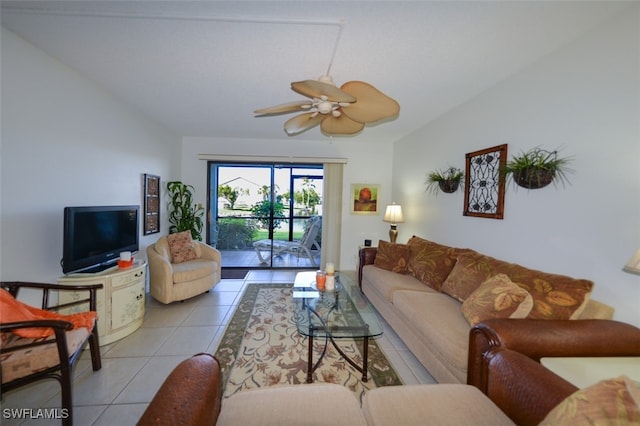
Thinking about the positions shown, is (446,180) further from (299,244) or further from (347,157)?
(299,244)

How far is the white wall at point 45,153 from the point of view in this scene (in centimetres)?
171

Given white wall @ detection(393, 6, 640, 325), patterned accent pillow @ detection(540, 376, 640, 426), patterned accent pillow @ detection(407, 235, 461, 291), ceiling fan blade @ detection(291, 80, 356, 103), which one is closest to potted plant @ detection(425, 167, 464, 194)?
white wall @ detection(393, 6, 640, 325)

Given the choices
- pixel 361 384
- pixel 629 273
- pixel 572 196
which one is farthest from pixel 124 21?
pixel 629 273

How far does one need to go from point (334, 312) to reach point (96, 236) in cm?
230

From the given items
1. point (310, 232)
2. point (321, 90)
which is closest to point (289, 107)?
point (321, 90)

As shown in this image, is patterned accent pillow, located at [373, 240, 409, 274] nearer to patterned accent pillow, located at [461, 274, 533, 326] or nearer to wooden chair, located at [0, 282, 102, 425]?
patterned accent pillow, located at [461, 274, 533, 326]

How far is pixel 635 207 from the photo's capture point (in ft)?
4.53

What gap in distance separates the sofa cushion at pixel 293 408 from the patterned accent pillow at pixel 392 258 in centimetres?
206

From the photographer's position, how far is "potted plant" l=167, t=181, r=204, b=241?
4012 mm

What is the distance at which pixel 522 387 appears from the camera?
1004 mm

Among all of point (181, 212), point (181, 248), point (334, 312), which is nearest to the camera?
point (334, 312)

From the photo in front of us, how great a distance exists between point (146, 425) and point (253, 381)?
1.22m

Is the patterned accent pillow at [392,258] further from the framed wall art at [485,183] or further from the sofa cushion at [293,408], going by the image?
the sofa cushion at [293,408]

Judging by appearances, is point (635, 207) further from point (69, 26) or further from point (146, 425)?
point (69, 26)
